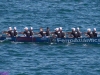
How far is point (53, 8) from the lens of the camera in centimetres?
14825

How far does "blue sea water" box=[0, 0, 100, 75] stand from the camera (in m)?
106

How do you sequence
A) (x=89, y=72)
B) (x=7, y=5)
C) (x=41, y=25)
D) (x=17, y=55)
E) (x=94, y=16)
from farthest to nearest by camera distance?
(x=7, y=5), (x=94, y=16), (x=41, y=25), (x=17, y=55), (x=89, y=72)

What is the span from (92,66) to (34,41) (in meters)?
12.8

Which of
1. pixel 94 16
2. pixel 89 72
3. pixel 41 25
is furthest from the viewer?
pixel 94 16

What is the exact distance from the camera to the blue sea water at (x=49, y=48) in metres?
106

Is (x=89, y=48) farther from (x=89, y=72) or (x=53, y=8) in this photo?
(x=53, y=8)

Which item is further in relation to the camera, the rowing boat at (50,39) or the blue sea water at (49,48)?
the rowing boat at (50,39)

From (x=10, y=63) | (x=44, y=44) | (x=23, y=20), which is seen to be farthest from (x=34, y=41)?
(x=23, y=20)

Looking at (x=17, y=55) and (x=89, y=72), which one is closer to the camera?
(x=89, y=72)

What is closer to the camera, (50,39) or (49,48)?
(49,48)

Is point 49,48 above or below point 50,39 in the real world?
below

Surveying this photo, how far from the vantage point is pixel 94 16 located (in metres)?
141

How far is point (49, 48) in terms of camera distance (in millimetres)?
115062

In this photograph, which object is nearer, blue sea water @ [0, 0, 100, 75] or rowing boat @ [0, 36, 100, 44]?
blue sea water @ [0, 0, 100, 75]
